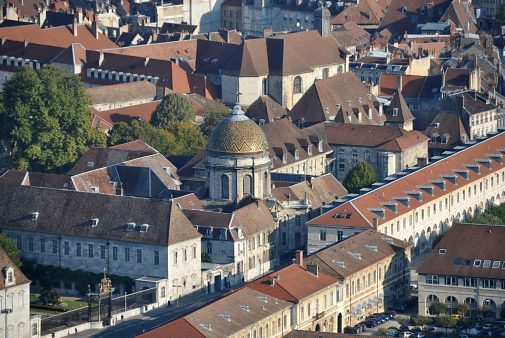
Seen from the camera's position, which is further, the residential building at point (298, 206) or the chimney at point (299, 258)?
the residential building at point (298, 206)

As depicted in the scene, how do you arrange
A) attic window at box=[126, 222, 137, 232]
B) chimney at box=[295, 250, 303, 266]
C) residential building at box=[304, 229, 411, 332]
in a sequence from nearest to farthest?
chimney at box=[295, 250, 303, 266], residential building at box=[304, 229, 411, 332], attic window at box=[126, 222, 137, 232]

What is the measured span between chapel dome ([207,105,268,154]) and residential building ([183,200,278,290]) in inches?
198

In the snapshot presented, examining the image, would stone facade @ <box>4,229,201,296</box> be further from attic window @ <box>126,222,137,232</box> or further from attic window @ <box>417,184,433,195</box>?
attic window @ <box>417,184,433,195</box>

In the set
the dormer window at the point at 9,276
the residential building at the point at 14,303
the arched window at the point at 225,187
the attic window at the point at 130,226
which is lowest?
the residential building at the point at 14,303

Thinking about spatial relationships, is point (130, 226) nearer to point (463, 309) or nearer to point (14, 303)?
point (14, 303)

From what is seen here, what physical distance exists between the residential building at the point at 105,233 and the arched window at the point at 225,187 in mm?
8081

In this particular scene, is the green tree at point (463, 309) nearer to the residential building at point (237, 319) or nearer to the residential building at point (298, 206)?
the residential building at point (237, 319)

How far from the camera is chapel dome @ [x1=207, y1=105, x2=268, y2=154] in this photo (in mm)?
188375

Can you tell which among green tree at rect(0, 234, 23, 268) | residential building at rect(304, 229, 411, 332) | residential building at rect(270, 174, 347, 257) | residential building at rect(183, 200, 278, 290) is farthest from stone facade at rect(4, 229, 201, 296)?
residential building at rect(270, 174, 347, 257)

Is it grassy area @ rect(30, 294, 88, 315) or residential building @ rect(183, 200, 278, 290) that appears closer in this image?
grassy area @ rect(30, 294, 88, 315)

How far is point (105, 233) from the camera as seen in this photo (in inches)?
6988

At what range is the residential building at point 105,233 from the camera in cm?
17588

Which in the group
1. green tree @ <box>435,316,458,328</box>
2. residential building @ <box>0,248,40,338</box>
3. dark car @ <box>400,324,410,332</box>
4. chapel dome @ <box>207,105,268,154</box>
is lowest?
dark car @ <box>400,324,410,332</box>

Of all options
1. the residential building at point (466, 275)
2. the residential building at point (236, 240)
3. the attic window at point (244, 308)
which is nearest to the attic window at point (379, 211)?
the residential building at point (236, 240)
